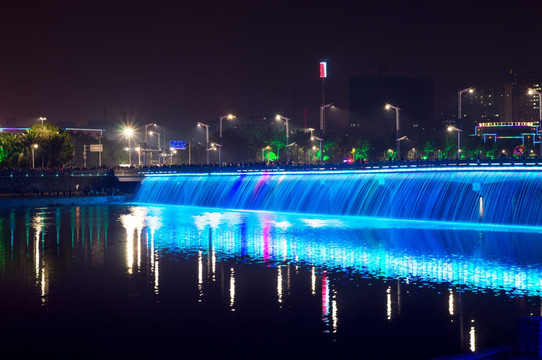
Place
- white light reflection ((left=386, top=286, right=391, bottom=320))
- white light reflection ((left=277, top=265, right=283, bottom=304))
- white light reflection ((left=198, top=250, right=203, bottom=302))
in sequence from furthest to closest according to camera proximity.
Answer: white light reflection ((left=198, top=250, right=203, bottom=302)), white light reflection ((left=277, top=265, right=283, bottom=304)), white light reflection ((left=386, top=286, right=391, bottom=320))

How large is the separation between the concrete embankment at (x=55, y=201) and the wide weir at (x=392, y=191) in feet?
23.9

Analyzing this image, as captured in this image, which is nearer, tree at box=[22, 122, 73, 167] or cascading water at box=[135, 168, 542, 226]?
cascading water at box=[135, 168, 542, 226]

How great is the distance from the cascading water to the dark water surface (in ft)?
12.4

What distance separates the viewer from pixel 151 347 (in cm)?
2069

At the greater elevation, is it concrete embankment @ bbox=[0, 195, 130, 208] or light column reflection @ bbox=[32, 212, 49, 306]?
concrete embankment @ bbox=[0, 195, 130, 208]

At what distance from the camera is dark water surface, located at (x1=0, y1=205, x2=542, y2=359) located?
21.1 metres

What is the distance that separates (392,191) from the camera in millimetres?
63812

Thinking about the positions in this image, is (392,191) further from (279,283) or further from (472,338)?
(472,338)

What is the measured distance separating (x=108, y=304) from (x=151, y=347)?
6.34 metres

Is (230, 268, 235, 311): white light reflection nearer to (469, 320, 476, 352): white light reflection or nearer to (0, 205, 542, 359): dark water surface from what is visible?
(0, 205, 542, 359): dark water surface

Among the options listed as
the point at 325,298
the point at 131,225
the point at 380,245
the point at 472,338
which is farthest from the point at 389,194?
the point at 472,338

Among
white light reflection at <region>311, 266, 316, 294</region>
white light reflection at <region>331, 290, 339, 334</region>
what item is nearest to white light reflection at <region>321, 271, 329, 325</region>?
white light reflection at <region>331, 290, 339, 334</region>

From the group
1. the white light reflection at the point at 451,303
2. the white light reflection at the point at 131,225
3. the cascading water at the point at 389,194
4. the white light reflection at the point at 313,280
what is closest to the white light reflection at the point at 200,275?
the white light reflection at the point at 131,225

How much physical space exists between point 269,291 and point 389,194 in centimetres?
3673
